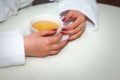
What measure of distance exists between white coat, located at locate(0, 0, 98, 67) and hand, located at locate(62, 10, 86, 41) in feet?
0.09

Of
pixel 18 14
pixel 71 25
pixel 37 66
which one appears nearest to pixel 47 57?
pixel 37 66

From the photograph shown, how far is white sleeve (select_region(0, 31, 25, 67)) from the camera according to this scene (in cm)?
61

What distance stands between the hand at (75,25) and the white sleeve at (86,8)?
0.02 m

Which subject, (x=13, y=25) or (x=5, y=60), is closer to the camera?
(x=5, y=60)

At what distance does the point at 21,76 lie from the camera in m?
0.59

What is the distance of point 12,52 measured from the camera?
0.62m

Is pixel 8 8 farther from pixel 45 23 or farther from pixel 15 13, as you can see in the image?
pixel 45 23

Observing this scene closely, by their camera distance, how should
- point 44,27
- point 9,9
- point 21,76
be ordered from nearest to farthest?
point 21,76 → point 44,27 → point 9,9

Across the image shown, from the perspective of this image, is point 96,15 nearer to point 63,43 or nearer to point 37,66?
point 63,43

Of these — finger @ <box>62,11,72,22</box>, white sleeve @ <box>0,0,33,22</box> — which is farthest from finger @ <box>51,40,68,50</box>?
white sleeve @ <box>0,0,33,22</box>

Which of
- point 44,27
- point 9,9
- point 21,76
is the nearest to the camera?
point 21,76

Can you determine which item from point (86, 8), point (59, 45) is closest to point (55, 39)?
point (59, 45)

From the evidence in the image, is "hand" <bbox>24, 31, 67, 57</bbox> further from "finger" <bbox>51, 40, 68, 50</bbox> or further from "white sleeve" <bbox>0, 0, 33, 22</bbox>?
"white sleeve" <bbox>0, 0, 33, 22</bbox>

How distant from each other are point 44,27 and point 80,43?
13 centimetres
